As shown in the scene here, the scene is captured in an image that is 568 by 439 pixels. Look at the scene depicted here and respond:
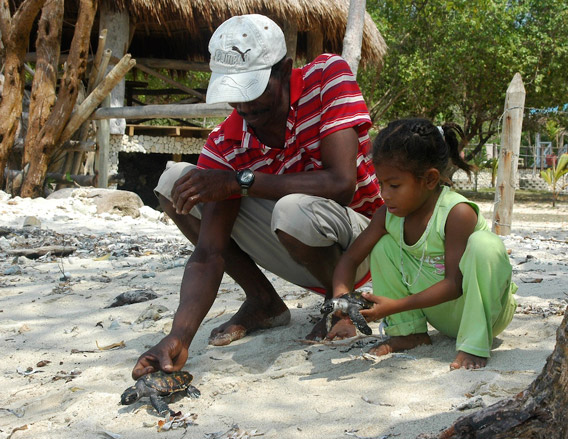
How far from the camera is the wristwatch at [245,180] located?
228 cm

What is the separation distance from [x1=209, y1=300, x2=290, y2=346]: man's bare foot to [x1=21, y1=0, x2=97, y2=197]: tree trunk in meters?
5.72

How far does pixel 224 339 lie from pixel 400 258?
82 centimetres

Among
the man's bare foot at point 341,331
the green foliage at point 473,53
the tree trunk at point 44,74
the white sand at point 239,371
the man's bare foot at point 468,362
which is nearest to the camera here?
the white sand at point 239,371

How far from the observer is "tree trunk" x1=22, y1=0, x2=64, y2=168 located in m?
7.37

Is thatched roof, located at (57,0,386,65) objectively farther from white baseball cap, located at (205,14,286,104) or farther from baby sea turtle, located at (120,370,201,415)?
baby sea turtle, located at (120,370,201,415)

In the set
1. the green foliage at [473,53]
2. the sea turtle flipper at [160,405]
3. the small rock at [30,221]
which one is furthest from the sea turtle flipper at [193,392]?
the green foliage at [473,53]

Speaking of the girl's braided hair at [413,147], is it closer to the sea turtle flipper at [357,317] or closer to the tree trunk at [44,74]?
the sea turtle flipper at [357,317]

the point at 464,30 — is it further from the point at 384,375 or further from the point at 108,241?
the point at 384,375

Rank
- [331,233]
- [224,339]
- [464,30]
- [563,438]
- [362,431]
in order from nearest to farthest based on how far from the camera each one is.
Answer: [563,438], [362,431], [331,233], [224,339], [464,30]

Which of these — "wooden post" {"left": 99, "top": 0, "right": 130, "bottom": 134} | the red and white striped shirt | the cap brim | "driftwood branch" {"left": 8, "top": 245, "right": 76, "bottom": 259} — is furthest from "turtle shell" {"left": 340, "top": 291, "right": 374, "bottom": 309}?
"wooden post" {"left": 99, "top": 0, "right": 130, "bottom": 134}

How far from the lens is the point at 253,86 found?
7.26 ft

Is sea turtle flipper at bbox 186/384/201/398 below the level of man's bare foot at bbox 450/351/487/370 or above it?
below

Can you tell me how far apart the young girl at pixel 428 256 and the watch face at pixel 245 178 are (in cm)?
44

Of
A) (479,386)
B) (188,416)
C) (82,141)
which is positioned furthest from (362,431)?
(82,141)
